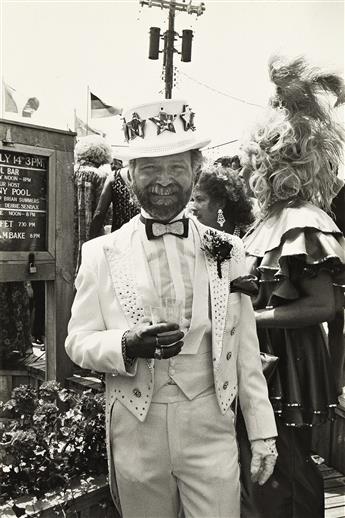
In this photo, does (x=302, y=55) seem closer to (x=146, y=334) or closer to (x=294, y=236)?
(x=294, y=236)

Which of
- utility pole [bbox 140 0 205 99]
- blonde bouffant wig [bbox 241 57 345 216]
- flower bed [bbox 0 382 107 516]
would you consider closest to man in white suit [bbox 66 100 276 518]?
flower bed [bbox 0 382 107 516]

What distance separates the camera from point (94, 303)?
1.75 meters

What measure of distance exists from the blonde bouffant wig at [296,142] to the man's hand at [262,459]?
3.46 ft

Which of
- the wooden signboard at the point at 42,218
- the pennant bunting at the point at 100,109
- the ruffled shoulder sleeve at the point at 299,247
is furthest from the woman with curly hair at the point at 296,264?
the pennant bunting at the point at 100,109

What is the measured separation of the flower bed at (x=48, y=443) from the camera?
2191mm

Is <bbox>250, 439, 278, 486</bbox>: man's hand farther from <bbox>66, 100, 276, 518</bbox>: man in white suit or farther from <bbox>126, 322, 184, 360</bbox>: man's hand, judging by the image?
<bbox>126, 322, 184, 360</bbox>: man's hand

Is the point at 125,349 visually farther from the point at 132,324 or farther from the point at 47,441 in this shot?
the point at 47,441

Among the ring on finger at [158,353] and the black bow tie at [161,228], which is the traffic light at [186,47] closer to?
the black bow tie at [161,228]

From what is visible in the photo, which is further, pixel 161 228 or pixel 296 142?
pixel 296 142

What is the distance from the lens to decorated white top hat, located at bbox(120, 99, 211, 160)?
1.76 metres

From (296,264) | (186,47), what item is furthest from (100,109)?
(296,264)

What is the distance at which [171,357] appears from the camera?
65.5 inches

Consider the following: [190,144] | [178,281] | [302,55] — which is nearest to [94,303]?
[178,281]

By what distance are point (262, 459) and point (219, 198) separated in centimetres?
159
